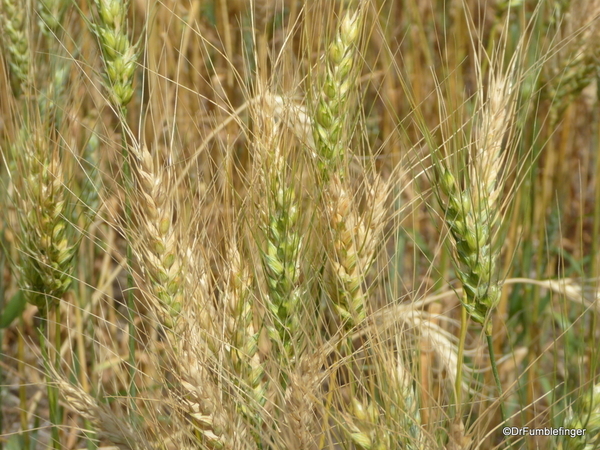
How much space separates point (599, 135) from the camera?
135 centimetres

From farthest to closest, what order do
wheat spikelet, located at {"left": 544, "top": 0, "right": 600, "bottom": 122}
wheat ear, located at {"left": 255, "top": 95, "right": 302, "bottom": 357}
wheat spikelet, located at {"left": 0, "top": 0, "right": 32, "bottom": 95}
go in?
wheat spikelet, located at {"left": 544, "top": 0, "right": 600, "bottom": 122} < wheat spikelet, located at {"left": 0, "top": 0, "right": 32, "bottom": 95} < wheat ear, located at {"left": 255, "top": 95, "right": 302, "bottom": 357}

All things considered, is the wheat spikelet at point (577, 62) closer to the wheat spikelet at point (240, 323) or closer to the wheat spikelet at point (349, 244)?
the wheat spikelet at point (349, 244)

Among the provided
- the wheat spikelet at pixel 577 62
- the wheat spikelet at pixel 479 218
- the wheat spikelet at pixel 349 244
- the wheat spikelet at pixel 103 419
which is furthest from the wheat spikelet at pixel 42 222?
the wheat spikelet at pixel 577 62

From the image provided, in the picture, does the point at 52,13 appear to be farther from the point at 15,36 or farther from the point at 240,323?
the point at 240,323

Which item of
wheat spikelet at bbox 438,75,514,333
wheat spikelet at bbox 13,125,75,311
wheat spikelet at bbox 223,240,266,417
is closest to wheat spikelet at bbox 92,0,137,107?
wheat spikelet at bbox 13,125,75,311

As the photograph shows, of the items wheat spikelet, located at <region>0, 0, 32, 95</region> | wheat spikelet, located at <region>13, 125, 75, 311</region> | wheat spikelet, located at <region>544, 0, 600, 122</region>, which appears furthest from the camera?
wheat spikelet, located at <region>544, 0, 600, 122</region>

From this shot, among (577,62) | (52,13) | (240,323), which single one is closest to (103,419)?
(240,323)

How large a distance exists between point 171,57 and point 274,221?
2.89ft

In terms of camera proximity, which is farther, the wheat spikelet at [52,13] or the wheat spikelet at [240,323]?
the wheat spikelet at [52,13]

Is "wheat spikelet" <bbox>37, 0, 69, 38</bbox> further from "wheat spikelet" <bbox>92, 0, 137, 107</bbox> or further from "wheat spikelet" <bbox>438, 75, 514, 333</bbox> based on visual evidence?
"wheat spikelet" <bbox>438, 75, 514, 333</bbox>

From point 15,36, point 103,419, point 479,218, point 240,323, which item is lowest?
point 103,419

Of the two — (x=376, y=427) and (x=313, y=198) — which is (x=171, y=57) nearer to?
(x=313, y=198)

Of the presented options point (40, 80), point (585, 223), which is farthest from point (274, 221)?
point (585, 223)

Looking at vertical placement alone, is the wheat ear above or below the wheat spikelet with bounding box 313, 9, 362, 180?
below
